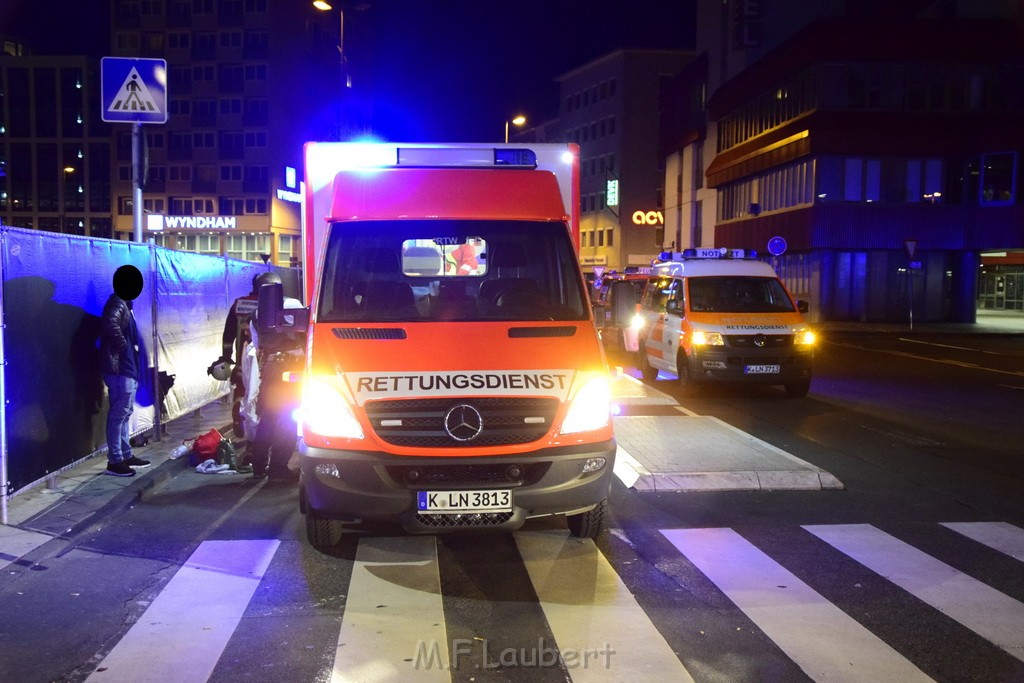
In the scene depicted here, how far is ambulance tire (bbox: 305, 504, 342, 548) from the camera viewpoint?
20.2 ft

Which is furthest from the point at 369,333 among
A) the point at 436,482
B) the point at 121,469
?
the point at 121,469

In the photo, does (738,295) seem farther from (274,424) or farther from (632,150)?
(632,150)

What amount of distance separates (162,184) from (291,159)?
11093 millimetres

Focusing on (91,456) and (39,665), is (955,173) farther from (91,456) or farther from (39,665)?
(39,665)

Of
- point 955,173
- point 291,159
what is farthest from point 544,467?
point 291,159

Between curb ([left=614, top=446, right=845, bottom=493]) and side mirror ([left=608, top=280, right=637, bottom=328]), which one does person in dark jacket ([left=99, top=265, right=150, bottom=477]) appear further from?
curb ([left=614, top=446, right=845, bottom=493])

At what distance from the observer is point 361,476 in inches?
219

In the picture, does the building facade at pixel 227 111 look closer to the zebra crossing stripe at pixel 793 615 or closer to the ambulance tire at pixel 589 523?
the ambulance tire at pixel 589 523

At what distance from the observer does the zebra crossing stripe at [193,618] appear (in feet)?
14.1

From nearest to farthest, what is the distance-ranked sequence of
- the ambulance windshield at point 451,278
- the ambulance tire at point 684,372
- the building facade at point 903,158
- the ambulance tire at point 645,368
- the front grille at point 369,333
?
1. the front grille at point 369,333
2. the ambulance windshield at point 451,278
3. the ambulance tire at point 684,372
4. the ambulance tire at point 645,368
5. the building facade at point 903,158

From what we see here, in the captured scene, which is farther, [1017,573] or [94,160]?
[94,160]

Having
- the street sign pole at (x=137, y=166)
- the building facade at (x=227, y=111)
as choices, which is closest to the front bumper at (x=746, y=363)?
the street sign pole at (x=137, y=166)

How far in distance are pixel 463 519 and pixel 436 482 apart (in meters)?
0.28

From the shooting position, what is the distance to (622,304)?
24.1ft
